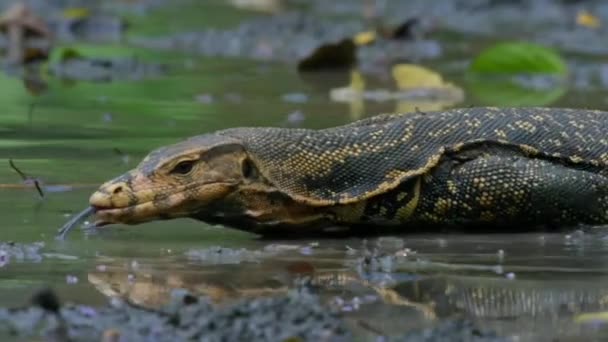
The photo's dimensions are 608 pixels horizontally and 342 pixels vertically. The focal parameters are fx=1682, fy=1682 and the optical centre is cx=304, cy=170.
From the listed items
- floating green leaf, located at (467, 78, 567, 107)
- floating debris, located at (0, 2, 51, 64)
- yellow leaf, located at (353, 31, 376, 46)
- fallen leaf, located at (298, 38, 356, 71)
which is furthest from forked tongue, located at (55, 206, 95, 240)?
yellow leaf, located at (353, 31, 376, 46)

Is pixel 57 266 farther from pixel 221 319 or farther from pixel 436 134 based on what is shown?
pixel 436 134

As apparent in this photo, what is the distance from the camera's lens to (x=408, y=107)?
39.4ft

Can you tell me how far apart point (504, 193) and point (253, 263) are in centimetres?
137

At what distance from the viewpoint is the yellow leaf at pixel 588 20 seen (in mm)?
17688

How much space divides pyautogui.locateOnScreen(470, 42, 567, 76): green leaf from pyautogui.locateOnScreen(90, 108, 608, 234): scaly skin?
579cm

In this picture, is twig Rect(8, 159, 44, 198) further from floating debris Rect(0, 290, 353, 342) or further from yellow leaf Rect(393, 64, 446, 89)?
yellow leaf Rect(393, 64, 446, 89)

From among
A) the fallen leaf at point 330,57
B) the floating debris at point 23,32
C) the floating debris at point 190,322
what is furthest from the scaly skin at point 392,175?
the floating debris at point 23,32

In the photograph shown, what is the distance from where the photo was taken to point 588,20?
17781mm

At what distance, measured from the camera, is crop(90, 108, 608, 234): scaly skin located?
6969 millimetres

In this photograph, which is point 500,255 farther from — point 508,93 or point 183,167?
point 508,93

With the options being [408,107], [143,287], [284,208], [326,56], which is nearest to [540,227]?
[284,208]

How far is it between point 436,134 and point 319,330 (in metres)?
2.51

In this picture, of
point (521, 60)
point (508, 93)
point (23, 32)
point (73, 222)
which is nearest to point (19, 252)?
point (73, 222)

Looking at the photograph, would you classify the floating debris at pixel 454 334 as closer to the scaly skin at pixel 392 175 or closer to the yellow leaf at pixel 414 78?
the scaly skin at pixel 392 175
